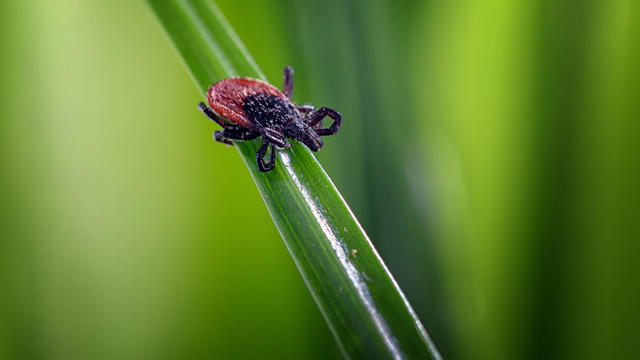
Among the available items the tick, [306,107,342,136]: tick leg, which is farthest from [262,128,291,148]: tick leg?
[306,107,342,136]: tick leg

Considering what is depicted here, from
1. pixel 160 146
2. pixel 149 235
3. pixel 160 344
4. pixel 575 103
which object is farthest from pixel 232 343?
pixel 575 103

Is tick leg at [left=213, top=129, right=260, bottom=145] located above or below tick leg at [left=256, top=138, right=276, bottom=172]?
above

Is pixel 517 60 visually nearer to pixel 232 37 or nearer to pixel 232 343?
pixel 232 37

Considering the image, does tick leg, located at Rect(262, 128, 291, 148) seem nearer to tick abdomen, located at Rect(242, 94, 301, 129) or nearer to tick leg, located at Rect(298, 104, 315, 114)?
tick abdomen, located at Rect(242, 94, 301, 129)

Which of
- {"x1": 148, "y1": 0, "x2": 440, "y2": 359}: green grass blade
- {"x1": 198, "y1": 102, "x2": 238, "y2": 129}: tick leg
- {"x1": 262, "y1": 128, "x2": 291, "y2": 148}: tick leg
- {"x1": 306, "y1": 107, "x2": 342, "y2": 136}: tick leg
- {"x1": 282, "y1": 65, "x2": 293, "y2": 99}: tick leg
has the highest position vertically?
{"x1": 282, "y1": 65, "x2": 293, "y2": 99}: tick leg

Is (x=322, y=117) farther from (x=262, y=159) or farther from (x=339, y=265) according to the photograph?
(x=339, y=265)

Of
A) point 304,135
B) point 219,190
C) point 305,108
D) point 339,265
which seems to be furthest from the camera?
point 219,190

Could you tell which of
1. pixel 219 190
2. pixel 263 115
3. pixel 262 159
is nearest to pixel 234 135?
pixel 263 115
